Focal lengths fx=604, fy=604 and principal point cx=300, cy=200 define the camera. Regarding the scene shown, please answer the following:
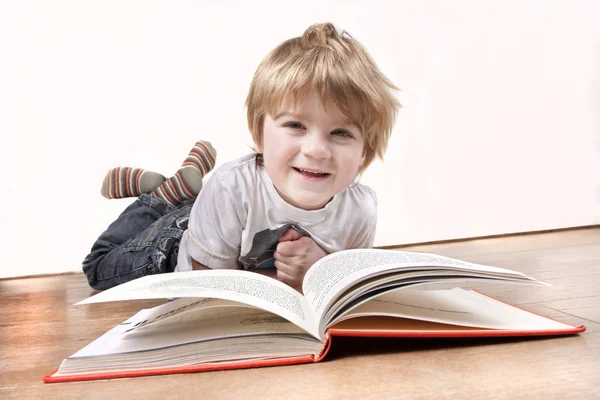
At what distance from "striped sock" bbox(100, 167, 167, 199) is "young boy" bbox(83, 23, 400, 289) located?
0.75ft

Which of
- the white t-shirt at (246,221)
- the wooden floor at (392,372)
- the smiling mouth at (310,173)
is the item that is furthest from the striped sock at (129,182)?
the wooden floor at (392,372)

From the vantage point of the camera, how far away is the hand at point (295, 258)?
1.20 m

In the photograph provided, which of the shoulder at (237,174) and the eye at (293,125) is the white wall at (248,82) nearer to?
the shoulder at (237,174)

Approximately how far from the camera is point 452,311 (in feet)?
2.35

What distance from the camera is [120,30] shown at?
7.23 feet

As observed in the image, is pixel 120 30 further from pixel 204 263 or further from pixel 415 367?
pixel 415 367

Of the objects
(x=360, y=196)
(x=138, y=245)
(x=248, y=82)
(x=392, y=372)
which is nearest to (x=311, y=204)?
(x=360, y=196)

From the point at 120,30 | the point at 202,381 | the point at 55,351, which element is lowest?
the point at 55,351

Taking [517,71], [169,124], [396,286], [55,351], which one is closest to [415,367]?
[396,286]

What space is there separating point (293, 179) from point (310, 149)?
95 mm

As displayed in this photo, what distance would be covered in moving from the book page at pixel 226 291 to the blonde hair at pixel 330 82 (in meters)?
0.45

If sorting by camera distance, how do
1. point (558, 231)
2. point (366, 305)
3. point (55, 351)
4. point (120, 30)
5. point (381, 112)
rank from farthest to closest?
point (558, 231) < point (120, 30) < point (381, 112) < point (55, 351) < point (366, 305)

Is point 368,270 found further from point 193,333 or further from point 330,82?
point 330,82

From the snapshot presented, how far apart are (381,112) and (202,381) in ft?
2.31
